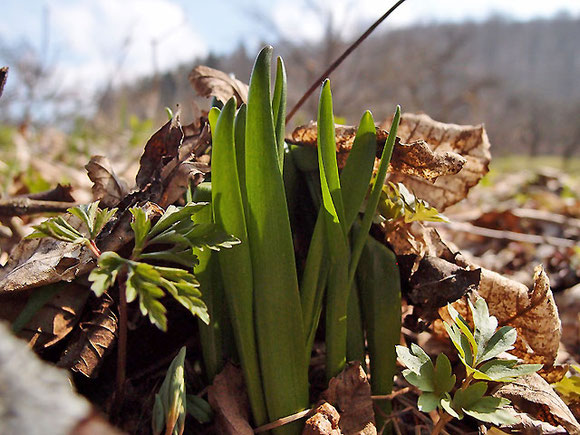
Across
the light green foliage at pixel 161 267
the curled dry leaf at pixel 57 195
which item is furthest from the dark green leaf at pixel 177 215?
the curled dry leaf at pixel 57 195

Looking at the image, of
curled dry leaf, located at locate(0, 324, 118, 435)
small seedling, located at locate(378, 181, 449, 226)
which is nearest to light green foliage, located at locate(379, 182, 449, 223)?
small seedling, located at locate(378, 181, 449, 226)

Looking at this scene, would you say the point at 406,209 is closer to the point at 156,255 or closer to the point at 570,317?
the point at 156,255

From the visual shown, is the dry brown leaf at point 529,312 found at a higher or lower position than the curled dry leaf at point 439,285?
lower

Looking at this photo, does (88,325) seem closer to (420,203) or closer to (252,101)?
(252,101)

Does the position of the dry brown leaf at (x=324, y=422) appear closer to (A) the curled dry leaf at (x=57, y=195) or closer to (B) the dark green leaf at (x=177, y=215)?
(B) the dark green leaf at (x=177, y=215)

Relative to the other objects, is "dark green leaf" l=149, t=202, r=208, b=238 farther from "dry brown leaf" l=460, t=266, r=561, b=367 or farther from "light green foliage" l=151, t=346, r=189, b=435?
"dry brown leaf" l=460, t=266, r=561, b=367

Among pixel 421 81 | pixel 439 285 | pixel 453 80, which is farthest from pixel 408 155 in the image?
pixel 453 80
